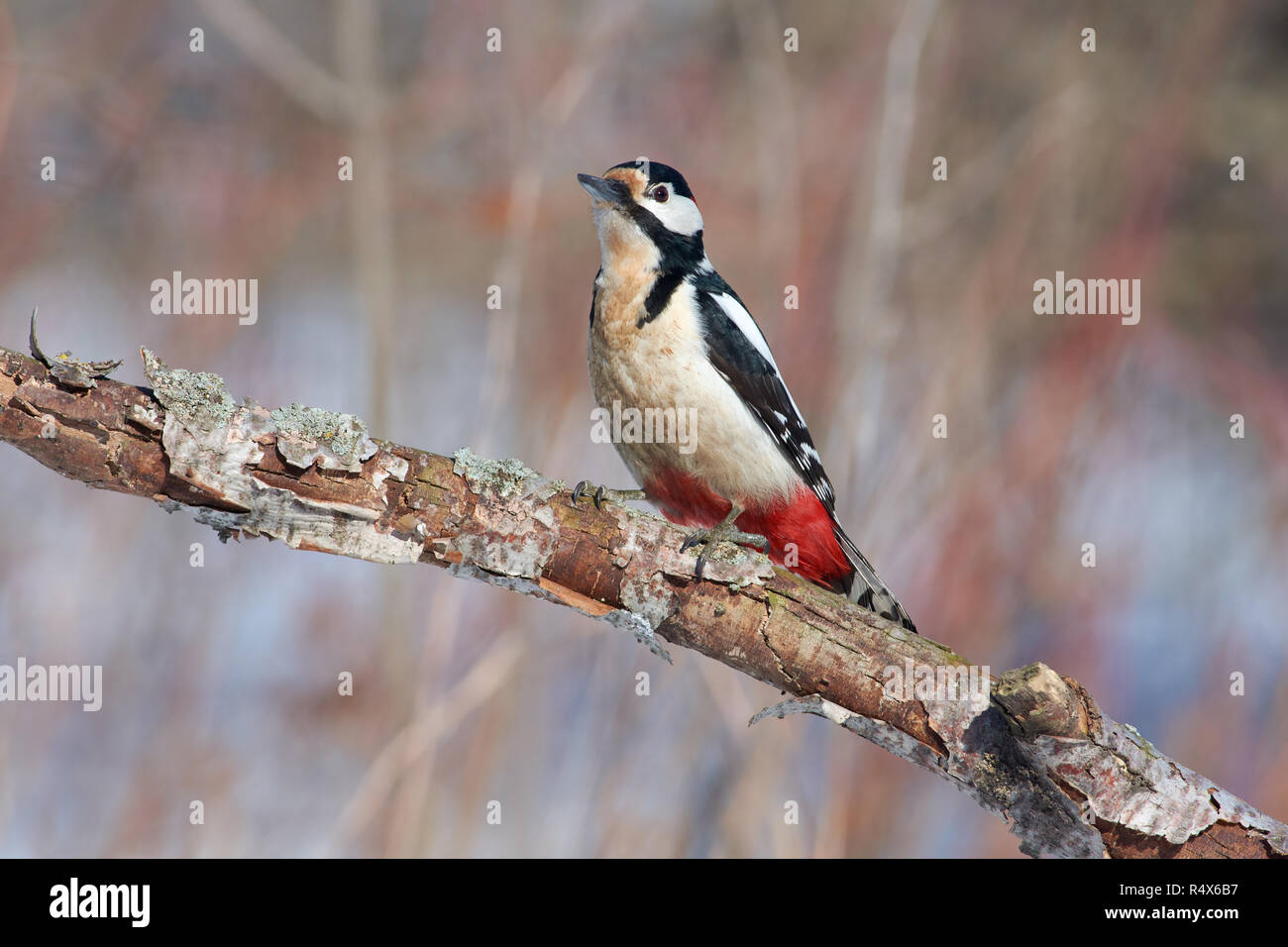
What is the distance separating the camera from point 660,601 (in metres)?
2.51

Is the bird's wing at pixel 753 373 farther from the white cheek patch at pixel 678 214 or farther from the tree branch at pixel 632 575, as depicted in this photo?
the tree branch at pixel 632 575

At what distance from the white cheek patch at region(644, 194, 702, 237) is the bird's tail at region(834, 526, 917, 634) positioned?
1283mm

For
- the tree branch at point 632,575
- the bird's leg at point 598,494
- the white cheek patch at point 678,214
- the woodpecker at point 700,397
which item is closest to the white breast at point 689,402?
the woodpecker at point 700,397

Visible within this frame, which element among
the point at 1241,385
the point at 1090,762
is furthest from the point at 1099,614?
the point at 1090,762

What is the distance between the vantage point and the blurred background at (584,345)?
4.06 meters

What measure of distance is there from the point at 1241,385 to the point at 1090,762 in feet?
16.3

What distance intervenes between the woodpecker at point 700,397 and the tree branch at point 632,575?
2.10 feet

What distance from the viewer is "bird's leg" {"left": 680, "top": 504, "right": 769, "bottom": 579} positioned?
8.30 ft

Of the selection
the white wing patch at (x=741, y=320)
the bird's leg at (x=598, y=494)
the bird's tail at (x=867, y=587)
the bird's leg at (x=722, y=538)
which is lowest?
the bird's tail at (x=867, y=587)

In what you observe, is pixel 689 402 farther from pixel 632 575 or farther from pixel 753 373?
pixel 632 575

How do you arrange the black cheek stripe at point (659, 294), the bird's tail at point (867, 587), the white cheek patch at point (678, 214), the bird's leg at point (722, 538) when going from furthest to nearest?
the white cheek patch at point (678, 214) → the black cheek stripe at point (659, 294) → the bird's tail at point (867, 587) → the bird's leg at point (722, 538)

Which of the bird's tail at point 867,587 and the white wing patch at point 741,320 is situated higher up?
the white wing patch at point 741,320

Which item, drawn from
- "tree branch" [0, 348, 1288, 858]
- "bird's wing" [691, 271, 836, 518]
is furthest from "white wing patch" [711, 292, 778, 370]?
"tree branch" [0, 348, 1288, 858]

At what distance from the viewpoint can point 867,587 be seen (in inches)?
130
